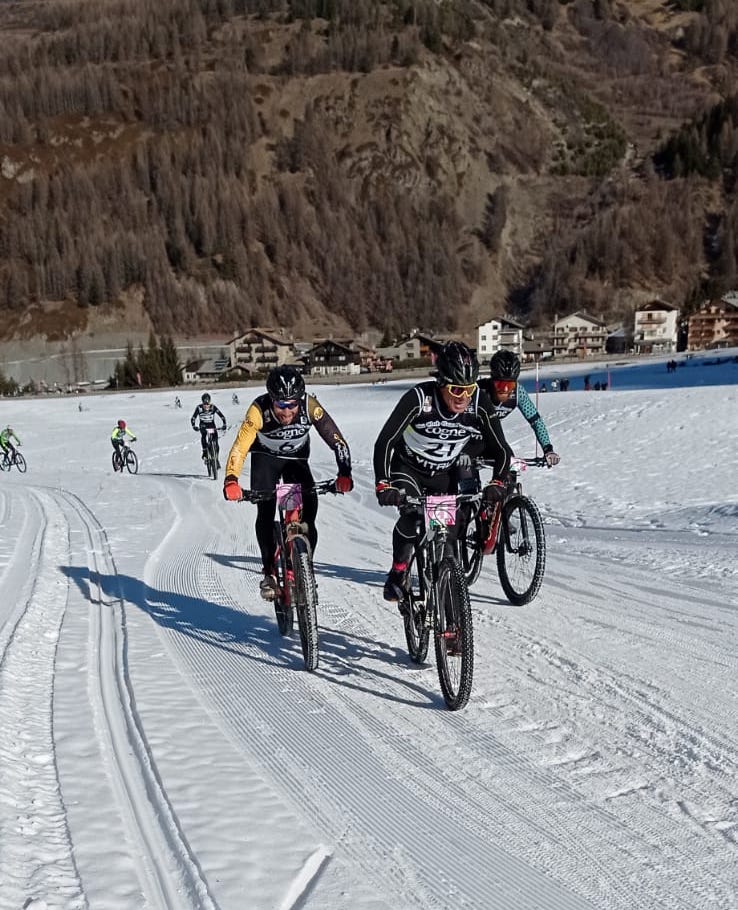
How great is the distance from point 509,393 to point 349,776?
14.0 ft

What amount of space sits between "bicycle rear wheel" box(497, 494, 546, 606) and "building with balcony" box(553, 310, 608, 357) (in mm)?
121162

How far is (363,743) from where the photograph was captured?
13.7ft

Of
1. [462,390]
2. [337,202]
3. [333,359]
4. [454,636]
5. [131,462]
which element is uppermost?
[337,202]

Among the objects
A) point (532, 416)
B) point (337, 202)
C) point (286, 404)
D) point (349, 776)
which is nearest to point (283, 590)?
point (286, 404)

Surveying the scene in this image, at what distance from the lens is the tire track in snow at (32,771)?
9.77ft

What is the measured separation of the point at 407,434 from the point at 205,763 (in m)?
2.44

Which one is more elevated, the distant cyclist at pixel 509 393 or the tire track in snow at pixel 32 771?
the distant cyclist at pixel 509 393

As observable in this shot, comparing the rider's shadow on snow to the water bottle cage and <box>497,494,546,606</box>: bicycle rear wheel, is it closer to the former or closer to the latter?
the water bottle cage

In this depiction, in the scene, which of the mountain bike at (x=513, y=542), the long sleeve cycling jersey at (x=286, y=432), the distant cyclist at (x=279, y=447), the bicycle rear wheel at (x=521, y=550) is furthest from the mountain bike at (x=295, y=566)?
the bicycle rear wheel at (x=521, y=550)

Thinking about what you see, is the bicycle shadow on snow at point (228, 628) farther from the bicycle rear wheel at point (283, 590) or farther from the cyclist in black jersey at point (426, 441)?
the cyclist in black jersey at point (426, 441)

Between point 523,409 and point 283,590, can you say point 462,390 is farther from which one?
point 523,409

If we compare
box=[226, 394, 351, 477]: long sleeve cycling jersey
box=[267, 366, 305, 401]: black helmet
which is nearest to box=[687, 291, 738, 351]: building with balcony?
box=[226, 394, 351, 477]: long sleeve cycling jersey

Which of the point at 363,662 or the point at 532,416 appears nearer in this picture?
the point at 363,662

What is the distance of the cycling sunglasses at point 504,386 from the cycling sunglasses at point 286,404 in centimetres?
212
